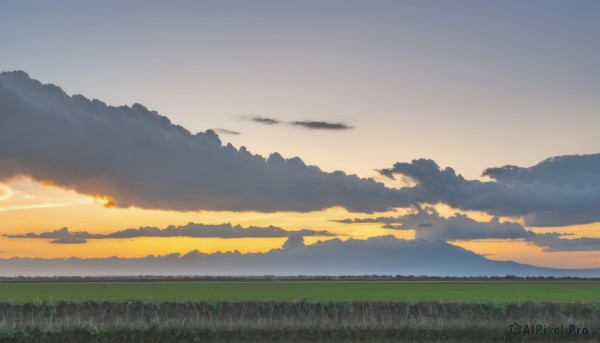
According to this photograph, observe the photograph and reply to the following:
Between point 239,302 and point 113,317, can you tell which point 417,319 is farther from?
point 113,317

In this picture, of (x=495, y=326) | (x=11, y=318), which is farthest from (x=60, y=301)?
(x=495, y=326)

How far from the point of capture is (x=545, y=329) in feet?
119

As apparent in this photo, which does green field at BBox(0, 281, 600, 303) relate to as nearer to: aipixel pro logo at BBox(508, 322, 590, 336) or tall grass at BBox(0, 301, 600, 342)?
tall grass at BBox(0, 301, 600, 342)

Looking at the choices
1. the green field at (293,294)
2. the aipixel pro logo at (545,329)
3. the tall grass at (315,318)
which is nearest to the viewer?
the tall grass at (315,318)

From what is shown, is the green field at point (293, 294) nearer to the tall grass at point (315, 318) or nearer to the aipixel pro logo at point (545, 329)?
the tall grass at point (315, 318)

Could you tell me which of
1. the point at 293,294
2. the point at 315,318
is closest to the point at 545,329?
the point at 315,318

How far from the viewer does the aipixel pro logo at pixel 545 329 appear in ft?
117

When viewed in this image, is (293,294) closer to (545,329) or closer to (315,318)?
(315,318)

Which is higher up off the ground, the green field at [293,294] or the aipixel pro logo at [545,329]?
the green field at [293,294]

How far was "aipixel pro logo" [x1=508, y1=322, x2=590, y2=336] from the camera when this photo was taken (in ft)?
117

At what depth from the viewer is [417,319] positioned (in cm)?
3994

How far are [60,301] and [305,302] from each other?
14.4 metres

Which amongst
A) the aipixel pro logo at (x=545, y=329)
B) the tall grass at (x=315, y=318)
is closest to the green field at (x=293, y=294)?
the tall grass at (x=315, y=318)

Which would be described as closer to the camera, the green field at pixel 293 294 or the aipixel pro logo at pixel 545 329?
the aipixel pro logo at pixel 545 329
